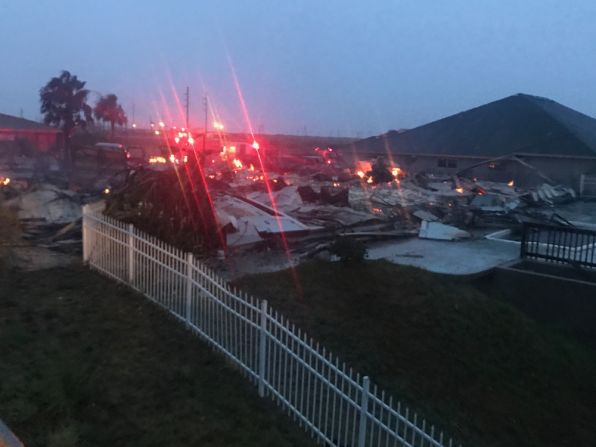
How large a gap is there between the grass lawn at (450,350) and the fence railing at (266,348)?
50cm

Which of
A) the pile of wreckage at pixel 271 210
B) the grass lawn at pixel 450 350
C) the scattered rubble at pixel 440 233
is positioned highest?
the pile of wreckage at pixel 271 210

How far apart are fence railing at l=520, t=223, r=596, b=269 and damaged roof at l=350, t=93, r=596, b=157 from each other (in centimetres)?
2073

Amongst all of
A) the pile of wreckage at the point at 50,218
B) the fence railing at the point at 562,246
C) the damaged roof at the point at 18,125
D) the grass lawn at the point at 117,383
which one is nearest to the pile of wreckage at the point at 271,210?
the pile of wreckage at the point at 50,218

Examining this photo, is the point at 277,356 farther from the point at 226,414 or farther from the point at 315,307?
the point at 315,307

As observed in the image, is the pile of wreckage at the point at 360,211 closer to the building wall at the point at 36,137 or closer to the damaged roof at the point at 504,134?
the damaged roof at the point at 504,134

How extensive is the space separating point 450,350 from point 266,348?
2.97 meters

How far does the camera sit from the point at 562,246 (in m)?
12.1

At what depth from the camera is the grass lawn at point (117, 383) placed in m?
A: 5.11

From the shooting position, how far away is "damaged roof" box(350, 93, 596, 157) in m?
32.7

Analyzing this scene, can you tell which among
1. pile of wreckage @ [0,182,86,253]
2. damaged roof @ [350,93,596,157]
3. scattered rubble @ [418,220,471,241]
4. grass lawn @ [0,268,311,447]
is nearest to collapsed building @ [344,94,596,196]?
damaged roof @ [350,93,596,157]

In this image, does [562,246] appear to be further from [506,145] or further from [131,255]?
[506,145]

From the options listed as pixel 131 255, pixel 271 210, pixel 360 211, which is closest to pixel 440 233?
pixel 360 211

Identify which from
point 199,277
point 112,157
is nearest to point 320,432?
point 199,277

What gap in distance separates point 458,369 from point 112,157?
897 inches
